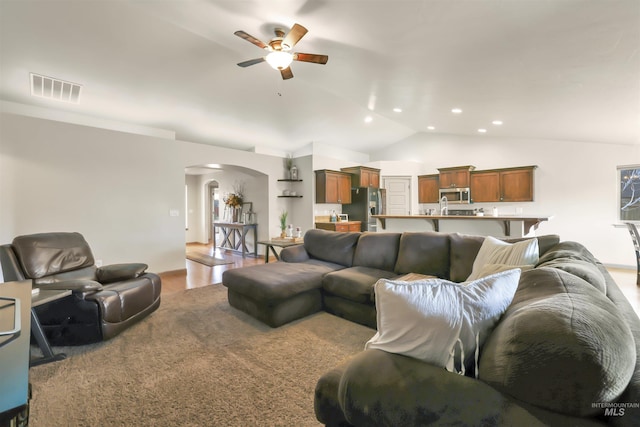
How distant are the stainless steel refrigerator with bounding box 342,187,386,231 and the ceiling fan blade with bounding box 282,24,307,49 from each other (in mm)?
5019

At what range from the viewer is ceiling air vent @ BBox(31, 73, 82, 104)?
11.7ft

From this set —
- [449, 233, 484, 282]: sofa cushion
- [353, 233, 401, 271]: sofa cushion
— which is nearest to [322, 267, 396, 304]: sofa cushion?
[353, 233, 401, 271]: sofa cushion

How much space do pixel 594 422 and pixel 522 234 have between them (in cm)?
400

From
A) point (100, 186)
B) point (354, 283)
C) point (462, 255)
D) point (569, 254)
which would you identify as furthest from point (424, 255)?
point (100, 186)

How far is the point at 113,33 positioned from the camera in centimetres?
301

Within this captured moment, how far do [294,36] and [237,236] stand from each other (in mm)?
5857

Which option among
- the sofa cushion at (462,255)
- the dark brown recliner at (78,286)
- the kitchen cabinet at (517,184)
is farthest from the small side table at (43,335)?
the kitchen cabinet at (517,184)

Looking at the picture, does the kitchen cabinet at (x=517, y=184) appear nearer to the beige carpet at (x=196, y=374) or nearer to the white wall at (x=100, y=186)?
the beige carpet at (x=196, y=374)

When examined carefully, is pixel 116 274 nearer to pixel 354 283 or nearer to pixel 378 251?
pixel 354 283

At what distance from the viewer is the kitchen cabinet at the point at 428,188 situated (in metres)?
7.49

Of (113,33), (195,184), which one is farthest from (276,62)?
(195,184)

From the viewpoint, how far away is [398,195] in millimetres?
7914

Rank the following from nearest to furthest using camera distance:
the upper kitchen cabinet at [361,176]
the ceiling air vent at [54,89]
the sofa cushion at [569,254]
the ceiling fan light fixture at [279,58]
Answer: the sofa cushion at [569,254], the ceiling fan light fixture at [279,58], the ceiling air vent at [54,89], the upper kitchen cabinet at [361,176]

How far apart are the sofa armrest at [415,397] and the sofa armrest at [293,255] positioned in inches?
111
